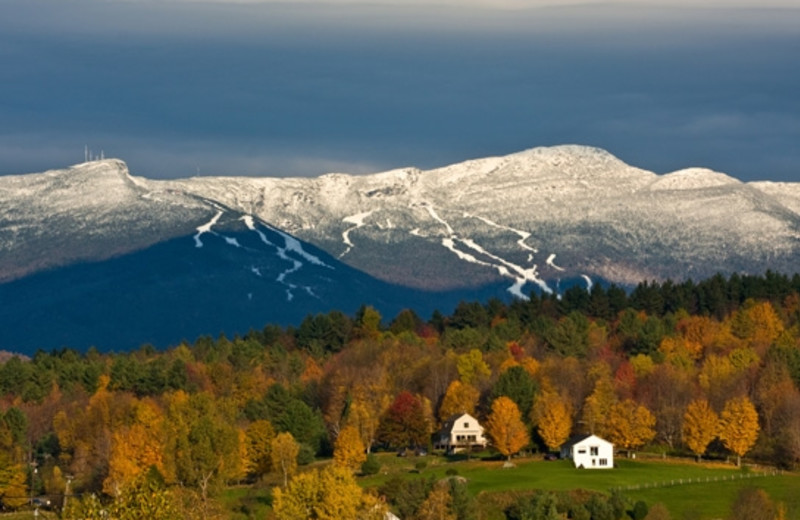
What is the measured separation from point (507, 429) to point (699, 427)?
1269 centimetres

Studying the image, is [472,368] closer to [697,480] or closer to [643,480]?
[643,480]

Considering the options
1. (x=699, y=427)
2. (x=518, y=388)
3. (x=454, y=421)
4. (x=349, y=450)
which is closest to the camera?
(x=349, y=450)

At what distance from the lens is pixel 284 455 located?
127625mm

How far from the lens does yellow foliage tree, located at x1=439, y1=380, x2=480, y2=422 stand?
488 feet

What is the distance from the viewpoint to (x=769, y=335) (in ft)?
567

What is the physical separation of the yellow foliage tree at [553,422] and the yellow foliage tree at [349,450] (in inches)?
497

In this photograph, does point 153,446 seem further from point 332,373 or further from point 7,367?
point 7,367

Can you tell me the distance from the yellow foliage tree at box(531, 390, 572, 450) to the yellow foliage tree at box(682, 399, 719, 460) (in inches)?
316

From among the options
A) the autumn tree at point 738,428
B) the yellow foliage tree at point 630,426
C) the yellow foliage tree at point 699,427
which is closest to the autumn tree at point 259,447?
the yellow foliage tree at point 630,426

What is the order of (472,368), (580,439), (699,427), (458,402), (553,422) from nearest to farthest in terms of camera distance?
1. (580,439)
2. (699,427)
3. (553,422)
4. (458,402)
5. (472,368)

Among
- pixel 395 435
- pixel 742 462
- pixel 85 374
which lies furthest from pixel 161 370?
pixel 742 462

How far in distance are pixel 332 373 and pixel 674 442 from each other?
3527 cm

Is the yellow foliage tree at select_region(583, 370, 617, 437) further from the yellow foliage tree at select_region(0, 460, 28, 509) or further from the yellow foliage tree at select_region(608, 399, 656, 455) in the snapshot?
the yellow foliage tree at select_region(0, 460, 28, 509)

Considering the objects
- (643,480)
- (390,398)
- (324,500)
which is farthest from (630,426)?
(324,500)
